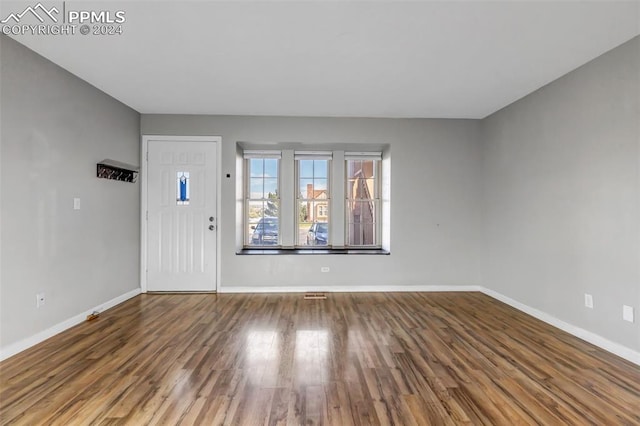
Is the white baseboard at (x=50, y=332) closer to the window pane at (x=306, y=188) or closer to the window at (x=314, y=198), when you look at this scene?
the window at (x=314, y=198)

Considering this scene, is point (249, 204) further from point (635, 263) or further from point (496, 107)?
point (635, 263)

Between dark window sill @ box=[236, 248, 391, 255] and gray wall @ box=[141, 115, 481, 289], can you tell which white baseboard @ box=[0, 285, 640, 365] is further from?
dark window sill @ box=[236, 248, 391, 255]

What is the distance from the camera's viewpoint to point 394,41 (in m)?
2.51

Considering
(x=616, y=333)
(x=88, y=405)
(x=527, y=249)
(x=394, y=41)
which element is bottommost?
(x=88, y=405)

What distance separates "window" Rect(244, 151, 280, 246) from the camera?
17.0 ft

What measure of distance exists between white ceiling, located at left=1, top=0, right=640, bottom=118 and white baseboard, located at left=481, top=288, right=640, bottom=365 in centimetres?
253

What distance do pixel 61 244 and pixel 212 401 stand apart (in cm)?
235

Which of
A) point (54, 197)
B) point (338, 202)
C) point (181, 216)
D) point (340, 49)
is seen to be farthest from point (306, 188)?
point (54, 197)

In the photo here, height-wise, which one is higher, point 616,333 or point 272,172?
point 272,172

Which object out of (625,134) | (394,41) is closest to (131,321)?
(394,41)

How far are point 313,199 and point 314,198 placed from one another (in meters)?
0.03

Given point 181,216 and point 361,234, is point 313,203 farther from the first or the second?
point 181,216

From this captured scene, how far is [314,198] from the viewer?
5.21m

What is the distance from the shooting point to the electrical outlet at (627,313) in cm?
251
